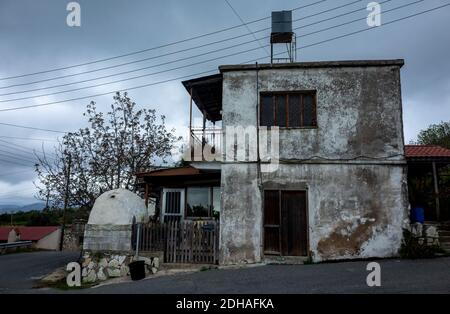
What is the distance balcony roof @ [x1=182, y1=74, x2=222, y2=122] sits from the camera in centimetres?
1345

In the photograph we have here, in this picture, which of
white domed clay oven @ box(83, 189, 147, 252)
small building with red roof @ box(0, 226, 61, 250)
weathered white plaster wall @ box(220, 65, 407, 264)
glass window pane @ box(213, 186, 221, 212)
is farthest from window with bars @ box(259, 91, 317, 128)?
small building with red roof @ box(0, 226, 61, 250)

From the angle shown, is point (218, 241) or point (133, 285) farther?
point (218, 241)

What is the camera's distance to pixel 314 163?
11852 mm

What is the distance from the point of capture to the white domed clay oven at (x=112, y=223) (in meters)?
12.5

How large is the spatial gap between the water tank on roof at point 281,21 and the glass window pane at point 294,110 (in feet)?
14.3

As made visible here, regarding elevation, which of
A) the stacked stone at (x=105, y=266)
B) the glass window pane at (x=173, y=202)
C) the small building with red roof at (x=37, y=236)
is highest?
the glass window pane at (x=173, y=202)

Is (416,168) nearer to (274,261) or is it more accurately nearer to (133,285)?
(274,261)

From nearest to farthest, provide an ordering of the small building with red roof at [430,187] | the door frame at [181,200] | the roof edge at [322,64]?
the roof edge at [322,64]
the small building with red roof at [430,187]
the door frame at [181,200]

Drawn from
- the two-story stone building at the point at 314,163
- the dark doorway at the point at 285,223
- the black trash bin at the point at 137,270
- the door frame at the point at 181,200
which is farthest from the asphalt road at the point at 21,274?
the dark doorway at the point at 285,223

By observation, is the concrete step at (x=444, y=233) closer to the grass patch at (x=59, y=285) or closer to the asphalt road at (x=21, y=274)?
the grass patch at (x=59, y=285)

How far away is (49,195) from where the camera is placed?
24.5m

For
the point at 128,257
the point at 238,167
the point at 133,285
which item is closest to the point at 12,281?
the point at 128,257

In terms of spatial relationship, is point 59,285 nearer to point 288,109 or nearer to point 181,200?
point 181,200
